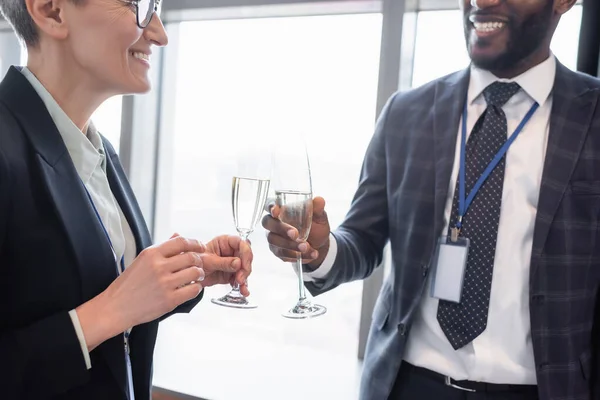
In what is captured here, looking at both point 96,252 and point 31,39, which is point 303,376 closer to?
point 96,252

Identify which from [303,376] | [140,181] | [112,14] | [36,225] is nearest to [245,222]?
[36,225]

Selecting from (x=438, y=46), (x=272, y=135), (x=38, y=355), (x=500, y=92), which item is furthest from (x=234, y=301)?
(x=438, y=46)

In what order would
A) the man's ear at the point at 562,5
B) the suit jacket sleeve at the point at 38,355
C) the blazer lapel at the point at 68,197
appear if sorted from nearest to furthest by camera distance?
the suit jacket sleeve at the point at 38,355, the blazer lapel at the point at 68,197, the man's ear at the point at 562,5

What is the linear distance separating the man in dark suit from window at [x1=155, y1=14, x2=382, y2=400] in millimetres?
932

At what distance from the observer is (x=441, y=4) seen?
2504mm

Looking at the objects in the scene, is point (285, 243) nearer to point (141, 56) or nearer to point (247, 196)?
point (247, 196)

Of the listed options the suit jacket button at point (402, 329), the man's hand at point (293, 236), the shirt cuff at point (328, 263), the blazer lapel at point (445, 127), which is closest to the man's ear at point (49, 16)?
the man's hand at point (293, 236)

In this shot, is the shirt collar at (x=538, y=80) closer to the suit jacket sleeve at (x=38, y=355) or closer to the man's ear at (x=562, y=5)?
the man's ear at (x=562, y=5)

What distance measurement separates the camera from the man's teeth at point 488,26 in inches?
59.0

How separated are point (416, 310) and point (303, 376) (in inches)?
45.3

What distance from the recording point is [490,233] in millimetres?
1412

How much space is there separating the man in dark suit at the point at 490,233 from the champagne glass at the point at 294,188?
3cm

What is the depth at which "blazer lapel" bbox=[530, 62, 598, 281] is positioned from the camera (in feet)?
4.47

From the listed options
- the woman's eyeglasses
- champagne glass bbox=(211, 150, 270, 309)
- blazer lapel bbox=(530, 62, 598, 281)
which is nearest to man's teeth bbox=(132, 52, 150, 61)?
the woman's eyeglasses
